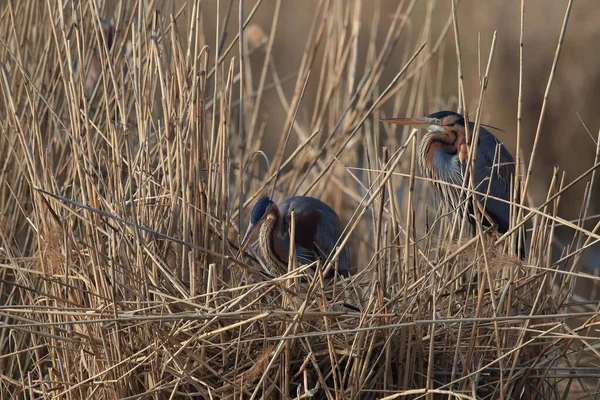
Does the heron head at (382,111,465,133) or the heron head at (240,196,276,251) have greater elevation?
the heron head at (382,111,465,133)

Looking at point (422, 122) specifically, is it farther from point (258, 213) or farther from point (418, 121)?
point (258, 213)

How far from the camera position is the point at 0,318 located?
8.55ft

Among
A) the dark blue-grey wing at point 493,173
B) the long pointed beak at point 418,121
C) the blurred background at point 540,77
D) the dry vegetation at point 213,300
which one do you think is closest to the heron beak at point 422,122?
the long pointed beak at point 418,121

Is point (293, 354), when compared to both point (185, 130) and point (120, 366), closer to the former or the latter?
point (120, 366)

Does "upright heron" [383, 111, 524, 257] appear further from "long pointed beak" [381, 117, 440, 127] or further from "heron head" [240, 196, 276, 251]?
"heron head" [240, 196, 276, 251]

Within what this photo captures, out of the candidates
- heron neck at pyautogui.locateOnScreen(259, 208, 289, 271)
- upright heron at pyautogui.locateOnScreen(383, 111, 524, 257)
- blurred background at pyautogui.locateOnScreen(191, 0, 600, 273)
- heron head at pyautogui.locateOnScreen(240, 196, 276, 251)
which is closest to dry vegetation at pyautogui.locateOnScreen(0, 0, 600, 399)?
heron head at pyautogui.locateOnScreen(240, 196, 276, 251)

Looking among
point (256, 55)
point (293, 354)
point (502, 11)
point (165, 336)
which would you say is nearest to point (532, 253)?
point (293, 354)

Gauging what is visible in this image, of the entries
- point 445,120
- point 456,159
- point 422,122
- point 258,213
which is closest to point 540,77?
point 456,159

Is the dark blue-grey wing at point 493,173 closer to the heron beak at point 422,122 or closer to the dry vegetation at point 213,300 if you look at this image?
the heron beak at point 422,122

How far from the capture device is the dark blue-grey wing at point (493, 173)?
10.3 feet

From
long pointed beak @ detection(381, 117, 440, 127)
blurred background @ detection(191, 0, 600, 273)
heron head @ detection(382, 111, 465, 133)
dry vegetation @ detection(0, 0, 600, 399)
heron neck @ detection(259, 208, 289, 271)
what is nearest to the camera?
dry vegetation @ detection(0, 0, 600, 399)

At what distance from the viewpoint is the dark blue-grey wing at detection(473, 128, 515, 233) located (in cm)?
314

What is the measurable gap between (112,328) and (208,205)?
365 millimetres

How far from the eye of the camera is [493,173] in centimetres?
302
